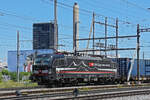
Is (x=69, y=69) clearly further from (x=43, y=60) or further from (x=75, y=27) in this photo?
(x=75, y=27)

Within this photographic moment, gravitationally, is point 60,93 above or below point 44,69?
below

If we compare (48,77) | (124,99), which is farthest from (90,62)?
(124,99)

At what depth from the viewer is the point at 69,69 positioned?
3128 cm

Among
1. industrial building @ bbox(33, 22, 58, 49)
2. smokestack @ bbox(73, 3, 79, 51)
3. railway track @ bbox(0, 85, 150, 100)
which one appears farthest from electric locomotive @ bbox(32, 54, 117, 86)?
industrial building @ bbox(33, 22, 58, 49)

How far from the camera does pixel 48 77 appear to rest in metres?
29.3

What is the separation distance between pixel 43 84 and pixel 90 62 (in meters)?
6.33

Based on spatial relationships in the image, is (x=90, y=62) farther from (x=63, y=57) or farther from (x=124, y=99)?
(x=124, y=99)

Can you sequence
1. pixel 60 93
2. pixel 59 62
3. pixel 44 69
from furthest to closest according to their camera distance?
pixel 59 62 → pixel 44 69 → pixel 60 93

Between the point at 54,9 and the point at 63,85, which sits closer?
the point at 63,85

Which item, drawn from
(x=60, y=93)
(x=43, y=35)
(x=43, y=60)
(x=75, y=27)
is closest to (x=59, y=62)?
(x=43, y=60)

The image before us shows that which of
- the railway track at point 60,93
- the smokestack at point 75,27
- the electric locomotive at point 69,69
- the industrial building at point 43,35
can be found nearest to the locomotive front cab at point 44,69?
the electric locomotive at point 69,69

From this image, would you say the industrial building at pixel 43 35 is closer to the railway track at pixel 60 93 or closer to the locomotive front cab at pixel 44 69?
the locomotive front cab at pixel 44 69

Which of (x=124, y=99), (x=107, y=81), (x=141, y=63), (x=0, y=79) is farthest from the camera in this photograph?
(x=0, y=79)

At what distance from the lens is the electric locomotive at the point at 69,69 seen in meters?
29.5
